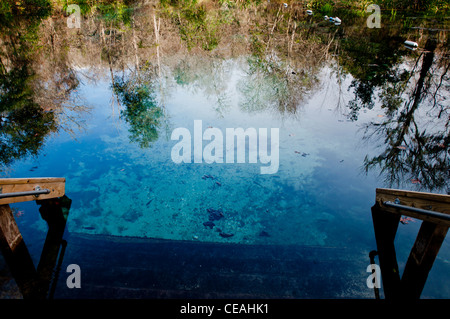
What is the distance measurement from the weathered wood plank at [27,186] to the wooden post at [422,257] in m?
3.37

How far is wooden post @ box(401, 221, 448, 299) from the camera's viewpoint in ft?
6.17

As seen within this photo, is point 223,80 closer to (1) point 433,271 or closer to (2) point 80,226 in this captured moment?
(2) point 80,226

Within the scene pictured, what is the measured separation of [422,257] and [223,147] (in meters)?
3.92

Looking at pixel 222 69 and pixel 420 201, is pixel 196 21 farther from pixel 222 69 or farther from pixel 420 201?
pixel 420 201

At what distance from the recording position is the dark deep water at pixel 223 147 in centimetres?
320

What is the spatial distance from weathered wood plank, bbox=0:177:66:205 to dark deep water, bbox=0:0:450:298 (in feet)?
3.31

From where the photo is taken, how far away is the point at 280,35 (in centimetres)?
1225

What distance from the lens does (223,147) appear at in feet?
17.7

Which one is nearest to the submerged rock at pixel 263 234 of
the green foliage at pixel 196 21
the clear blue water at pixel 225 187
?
the clear blue water at pixel 225 187

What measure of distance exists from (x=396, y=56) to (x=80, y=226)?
11.6 meters

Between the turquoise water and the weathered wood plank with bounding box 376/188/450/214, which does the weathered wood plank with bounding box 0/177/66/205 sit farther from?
the weathered wood plank with bounding box 376/188/450/214

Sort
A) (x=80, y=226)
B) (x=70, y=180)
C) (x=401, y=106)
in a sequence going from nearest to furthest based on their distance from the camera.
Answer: (x=80, y=226) < (x=70, y=180) < (x=401, y=106)

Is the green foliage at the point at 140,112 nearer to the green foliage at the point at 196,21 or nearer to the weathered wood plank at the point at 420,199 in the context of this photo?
the green foliage at the point at 196,21

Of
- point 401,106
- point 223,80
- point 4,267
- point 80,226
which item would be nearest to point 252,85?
point 223,80
